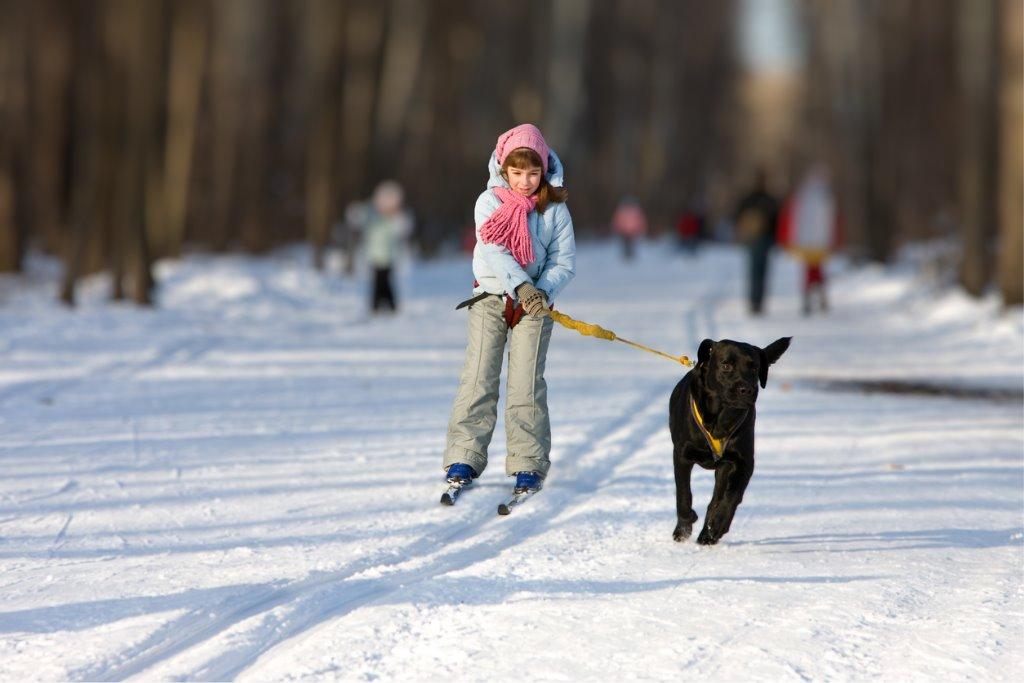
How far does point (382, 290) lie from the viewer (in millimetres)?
17109

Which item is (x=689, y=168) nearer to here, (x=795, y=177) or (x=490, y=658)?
(x=795, y=177)

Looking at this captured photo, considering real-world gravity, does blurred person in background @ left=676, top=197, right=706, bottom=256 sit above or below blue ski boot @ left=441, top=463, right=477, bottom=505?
above

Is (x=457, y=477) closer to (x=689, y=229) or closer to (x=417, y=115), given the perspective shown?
(x=689, y=229)

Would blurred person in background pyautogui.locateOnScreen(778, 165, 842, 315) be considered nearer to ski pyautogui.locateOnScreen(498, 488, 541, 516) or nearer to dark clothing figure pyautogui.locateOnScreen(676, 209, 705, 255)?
ski pyautogui.locateOnScreen(498, 488, 541, 516)

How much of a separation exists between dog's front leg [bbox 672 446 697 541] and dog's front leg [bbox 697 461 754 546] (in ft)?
0.26

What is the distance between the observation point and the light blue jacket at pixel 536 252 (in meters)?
5.89

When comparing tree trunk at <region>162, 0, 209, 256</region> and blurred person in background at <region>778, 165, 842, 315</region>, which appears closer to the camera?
blurred person in background at <region>778, 165, 842, 315</region>

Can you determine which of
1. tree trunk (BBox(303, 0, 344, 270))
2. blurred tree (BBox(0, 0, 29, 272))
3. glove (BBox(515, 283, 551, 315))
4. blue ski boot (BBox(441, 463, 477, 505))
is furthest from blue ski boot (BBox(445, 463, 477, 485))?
blurred tree (BBox(0, 0, 29, 272))

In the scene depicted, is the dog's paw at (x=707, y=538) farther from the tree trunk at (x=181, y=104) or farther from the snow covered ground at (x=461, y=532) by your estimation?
the tree trunk at (x=181, y=104)

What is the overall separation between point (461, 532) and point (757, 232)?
12.3m

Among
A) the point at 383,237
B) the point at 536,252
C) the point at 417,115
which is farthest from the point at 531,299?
the point at 417,115

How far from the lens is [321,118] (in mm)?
26234

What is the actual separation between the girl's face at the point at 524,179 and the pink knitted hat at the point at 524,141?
0.06 meters

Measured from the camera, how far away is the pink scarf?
588 cm
